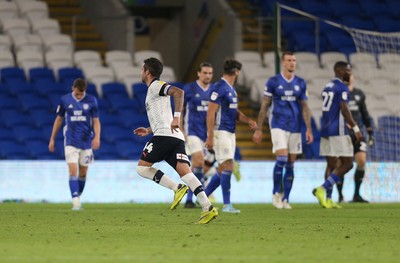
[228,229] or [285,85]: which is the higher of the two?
[285,85]

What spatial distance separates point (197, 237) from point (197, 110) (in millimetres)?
7428

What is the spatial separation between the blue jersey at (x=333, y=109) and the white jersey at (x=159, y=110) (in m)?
5.10

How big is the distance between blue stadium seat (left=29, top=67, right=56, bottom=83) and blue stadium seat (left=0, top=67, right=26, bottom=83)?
196mm

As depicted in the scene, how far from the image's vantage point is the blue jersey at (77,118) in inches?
667

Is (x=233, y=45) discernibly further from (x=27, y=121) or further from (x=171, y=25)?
(x=27, y=121)

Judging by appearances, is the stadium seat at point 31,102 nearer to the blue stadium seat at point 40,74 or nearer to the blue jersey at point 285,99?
the blue stadium seat at point 40,74

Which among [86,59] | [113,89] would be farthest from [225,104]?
[86,59]

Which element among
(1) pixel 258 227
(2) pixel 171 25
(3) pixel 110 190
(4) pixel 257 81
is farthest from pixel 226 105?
(2) pixel 171 25

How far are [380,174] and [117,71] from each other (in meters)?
7.51

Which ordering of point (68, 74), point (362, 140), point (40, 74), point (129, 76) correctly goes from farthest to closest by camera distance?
point (129, 76) < point (68, 74) < point (40, 74) < point (362, 140)

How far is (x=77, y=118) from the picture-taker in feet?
55.7

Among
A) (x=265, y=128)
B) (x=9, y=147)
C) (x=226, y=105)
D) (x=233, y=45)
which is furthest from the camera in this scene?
(x=233, y=45)

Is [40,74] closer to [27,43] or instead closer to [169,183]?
[27,43]

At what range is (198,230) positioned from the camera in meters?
11.5
